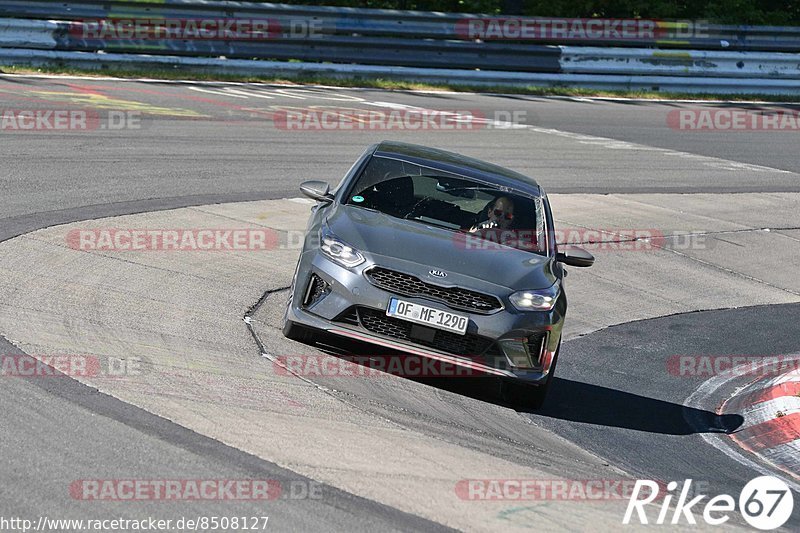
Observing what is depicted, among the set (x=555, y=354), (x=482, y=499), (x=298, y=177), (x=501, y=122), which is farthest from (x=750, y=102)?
(x=482, y=499)

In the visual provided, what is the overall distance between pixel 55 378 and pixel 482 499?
2580 millimetres

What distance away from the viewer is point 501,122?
71.7 feet

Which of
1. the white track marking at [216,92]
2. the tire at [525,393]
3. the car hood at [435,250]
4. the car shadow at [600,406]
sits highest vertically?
the car hood at [435,250]

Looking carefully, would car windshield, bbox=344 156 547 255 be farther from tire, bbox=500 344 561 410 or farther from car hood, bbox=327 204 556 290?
tire, bbox=500 344 561 410

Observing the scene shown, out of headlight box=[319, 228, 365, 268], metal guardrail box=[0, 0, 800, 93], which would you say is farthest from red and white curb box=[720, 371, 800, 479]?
metal guardrail box=[0, 0, 800, 93]

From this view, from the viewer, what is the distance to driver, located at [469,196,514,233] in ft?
29.9

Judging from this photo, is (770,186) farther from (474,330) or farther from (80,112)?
(474,330)

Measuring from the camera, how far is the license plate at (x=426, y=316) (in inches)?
311

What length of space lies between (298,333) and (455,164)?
7.11ft

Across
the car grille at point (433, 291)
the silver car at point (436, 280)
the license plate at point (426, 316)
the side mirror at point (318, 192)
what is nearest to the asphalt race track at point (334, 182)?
the silver car at point (436, 280)

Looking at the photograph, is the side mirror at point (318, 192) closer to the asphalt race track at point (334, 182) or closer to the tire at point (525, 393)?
the asphalt race track at point (334, 182)

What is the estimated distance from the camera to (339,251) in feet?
27.2

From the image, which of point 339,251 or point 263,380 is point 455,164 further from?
point 263,380

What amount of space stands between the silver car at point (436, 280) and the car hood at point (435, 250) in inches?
0.4
